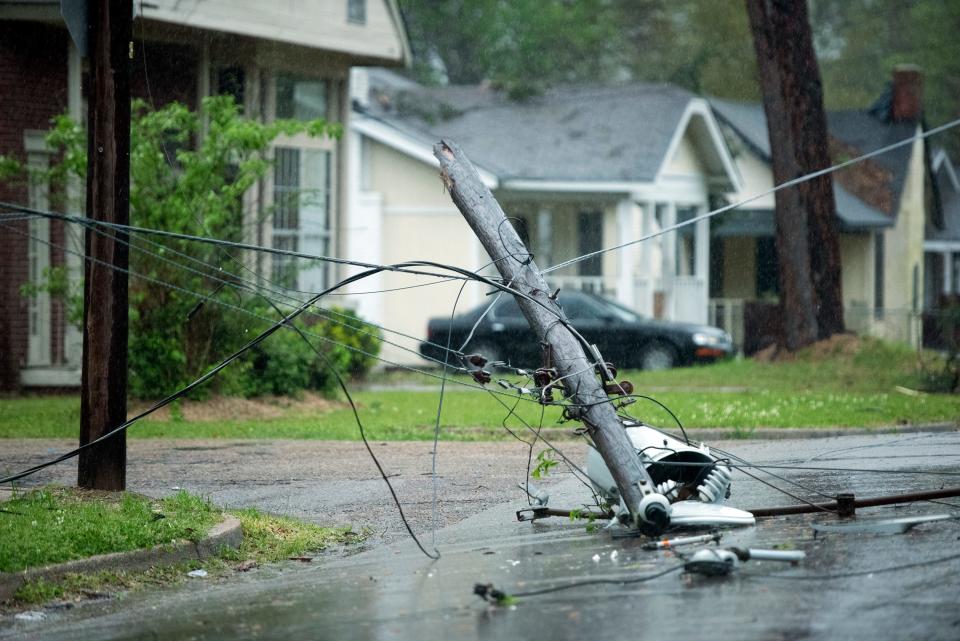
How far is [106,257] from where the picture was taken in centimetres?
949

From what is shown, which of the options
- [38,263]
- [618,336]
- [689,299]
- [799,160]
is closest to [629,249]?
[689,299]

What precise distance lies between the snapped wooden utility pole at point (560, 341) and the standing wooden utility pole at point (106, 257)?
222cm

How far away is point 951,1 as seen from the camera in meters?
60.4

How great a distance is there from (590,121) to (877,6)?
4116 centimetres

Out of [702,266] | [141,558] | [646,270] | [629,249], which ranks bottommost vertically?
[141,558]

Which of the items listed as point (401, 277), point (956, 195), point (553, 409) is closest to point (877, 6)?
point (956, 195)

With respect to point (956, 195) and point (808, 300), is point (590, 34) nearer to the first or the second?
point (956, 195)

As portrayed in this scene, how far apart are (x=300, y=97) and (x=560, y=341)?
14417mm

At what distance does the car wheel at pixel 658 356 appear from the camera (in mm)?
24578

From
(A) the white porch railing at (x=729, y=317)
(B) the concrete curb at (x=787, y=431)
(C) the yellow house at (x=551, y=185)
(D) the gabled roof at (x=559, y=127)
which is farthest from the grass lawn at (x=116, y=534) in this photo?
(A) the white porch railing at (x=729, y=317)

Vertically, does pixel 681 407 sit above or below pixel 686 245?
below

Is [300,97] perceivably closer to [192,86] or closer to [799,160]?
[192,86]

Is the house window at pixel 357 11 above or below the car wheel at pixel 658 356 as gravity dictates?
above

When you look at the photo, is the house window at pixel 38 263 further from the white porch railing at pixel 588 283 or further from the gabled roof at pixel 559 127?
the white porch railing at pixel 588 283
